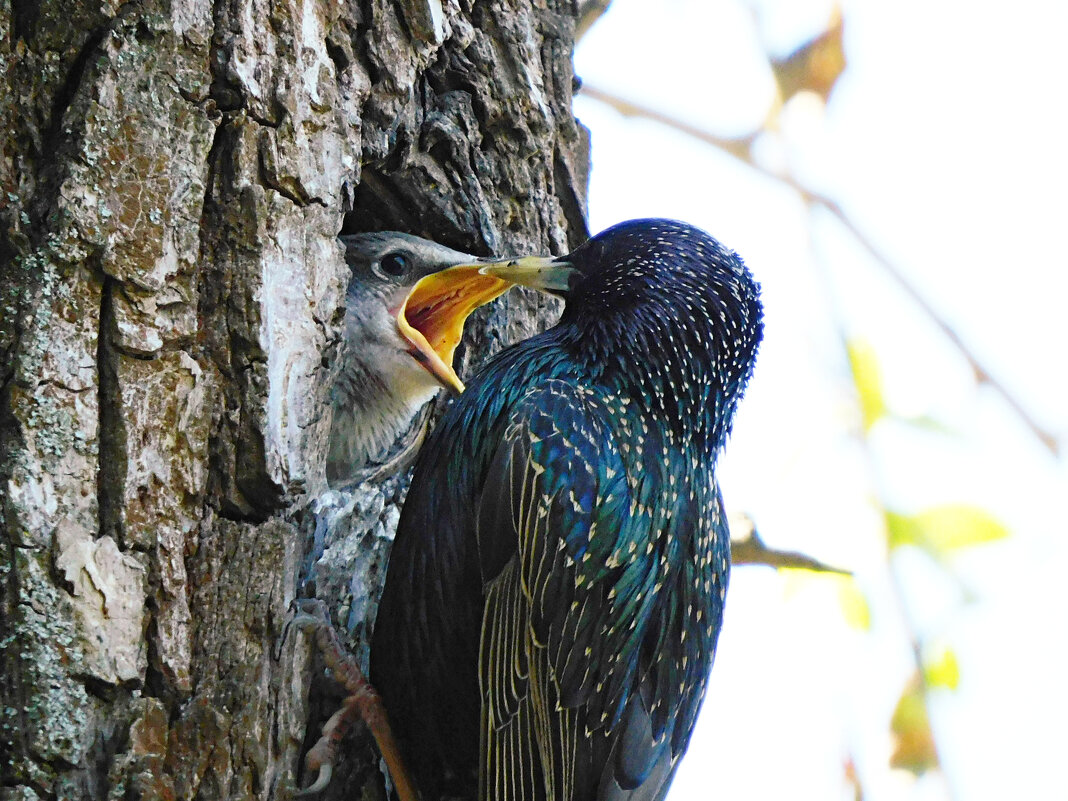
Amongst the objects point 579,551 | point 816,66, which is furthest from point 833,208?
point 579,551

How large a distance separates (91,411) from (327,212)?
Result: 0.65m

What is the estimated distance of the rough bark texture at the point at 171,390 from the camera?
178 cm

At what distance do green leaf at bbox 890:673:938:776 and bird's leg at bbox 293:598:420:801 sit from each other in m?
1.70

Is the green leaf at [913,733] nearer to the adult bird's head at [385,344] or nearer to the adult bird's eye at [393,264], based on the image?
the adult bird's head at [385,344]

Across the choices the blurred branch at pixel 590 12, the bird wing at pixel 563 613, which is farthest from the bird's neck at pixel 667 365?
the blurred branch at pixel 590 12

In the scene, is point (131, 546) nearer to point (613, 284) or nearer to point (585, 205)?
point (613, 284)

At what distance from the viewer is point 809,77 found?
4.15m

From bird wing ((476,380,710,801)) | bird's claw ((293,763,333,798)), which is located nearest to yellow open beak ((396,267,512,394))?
bird wing ((476,380,710,801))

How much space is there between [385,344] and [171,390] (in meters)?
1.03

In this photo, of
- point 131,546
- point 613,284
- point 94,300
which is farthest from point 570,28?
point 131,546

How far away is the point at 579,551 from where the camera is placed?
2229 mm

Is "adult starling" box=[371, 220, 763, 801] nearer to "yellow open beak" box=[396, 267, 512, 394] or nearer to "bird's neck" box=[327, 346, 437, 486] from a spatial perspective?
"yellow open beak" box=[396, 267, 512, 394]

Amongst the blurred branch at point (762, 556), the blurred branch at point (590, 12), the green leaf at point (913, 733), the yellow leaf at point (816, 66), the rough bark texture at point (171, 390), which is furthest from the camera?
the yellow leaf at point (816, 66)

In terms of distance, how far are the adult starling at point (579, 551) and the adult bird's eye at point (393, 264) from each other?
468 mm
